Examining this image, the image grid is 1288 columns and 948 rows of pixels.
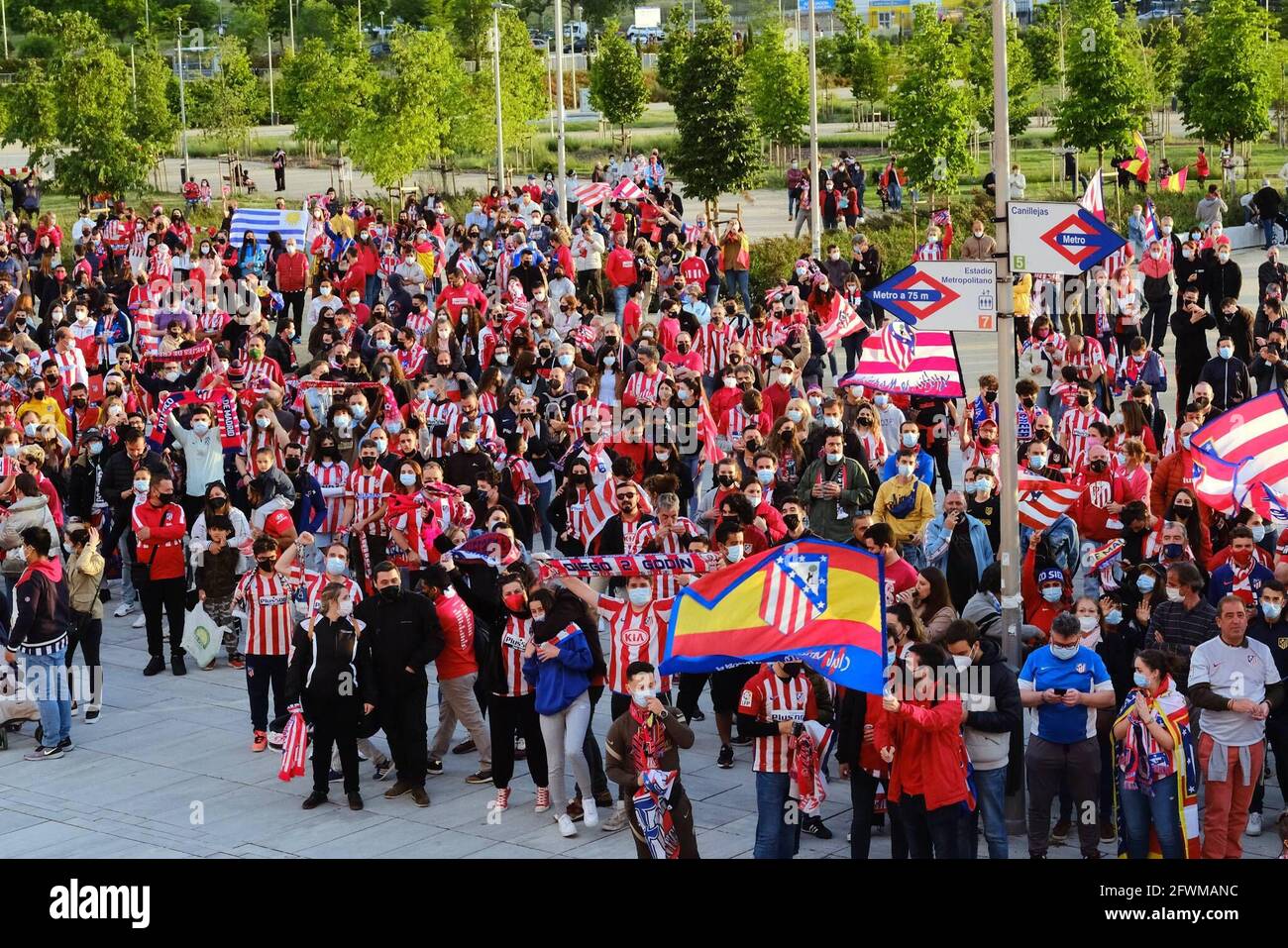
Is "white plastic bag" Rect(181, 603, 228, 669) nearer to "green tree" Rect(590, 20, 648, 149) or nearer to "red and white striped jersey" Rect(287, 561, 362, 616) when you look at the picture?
"red and white striped jersey" Rect(287, 561, 362, 616)

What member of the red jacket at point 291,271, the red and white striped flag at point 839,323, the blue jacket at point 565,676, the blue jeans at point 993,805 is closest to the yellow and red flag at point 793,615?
the blue jacket at point 565,676

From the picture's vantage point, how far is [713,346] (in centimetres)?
2381

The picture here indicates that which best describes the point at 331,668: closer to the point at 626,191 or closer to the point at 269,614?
the point at 269,614

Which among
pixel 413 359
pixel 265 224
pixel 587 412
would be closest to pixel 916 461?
pixel 587 412

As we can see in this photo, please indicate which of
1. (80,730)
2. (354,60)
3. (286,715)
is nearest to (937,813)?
(286,715)

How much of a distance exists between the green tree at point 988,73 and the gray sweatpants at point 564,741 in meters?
37.5

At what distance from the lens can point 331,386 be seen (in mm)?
22062

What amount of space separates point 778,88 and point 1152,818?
1751 inches

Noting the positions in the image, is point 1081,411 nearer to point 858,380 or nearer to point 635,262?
point 858,380

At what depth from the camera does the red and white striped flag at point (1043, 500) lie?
15891mm

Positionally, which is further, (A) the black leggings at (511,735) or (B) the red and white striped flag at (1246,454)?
(B) the red and white striped flag at (1246,454)

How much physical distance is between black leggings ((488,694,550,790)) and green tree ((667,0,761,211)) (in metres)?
28.3

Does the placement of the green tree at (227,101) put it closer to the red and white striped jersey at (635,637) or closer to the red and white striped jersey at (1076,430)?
the red and white striped jersey at (1076,430)
